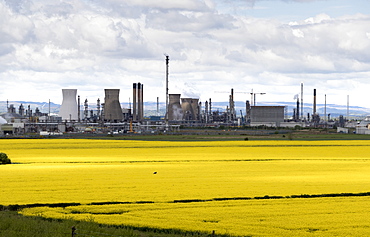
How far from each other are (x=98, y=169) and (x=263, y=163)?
38.4ft

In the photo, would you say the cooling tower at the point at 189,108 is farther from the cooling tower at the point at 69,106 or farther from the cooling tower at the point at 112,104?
the cooling tower at the point at 69,106

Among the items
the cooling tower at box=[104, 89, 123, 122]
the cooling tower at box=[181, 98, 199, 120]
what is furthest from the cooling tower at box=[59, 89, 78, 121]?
the cooling tower at box=[181, 98, 199, 120]

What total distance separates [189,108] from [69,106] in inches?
1375

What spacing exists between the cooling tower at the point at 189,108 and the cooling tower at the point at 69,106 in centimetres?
2866

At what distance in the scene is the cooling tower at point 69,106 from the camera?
134375 mm

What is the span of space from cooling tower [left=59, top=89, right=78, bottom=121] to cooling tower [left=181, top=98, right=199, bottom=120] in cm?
2866

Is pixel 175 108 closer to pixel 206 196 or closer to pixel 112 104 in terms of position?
pixel 112 104

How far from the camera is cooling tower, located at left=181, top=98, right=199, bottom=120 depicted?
153875 mm

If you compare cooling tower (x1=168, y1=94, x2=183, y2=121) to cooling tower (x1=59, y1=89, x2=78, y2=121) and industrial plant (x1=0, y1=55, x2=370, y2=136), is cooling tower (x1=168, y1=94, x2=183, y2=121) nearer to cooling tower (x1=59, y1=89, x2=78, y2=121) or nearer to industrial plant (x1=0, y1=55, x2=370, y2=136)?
industrial plant (x1=0, y1=55, x2=370, y2=136)

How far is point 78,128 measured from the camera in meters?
120

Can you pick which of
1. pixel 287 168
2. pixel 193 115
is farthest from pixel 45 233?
pixel 193 115

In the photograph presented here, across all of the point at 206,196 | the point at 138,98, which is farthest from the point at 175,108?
the point at 206,196

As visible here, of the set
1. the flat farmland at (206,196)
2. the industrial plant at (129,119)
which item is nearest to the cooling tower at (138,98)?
the industrial plant at (129,119)

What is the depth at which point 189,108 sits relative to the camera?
15900 centimetres
